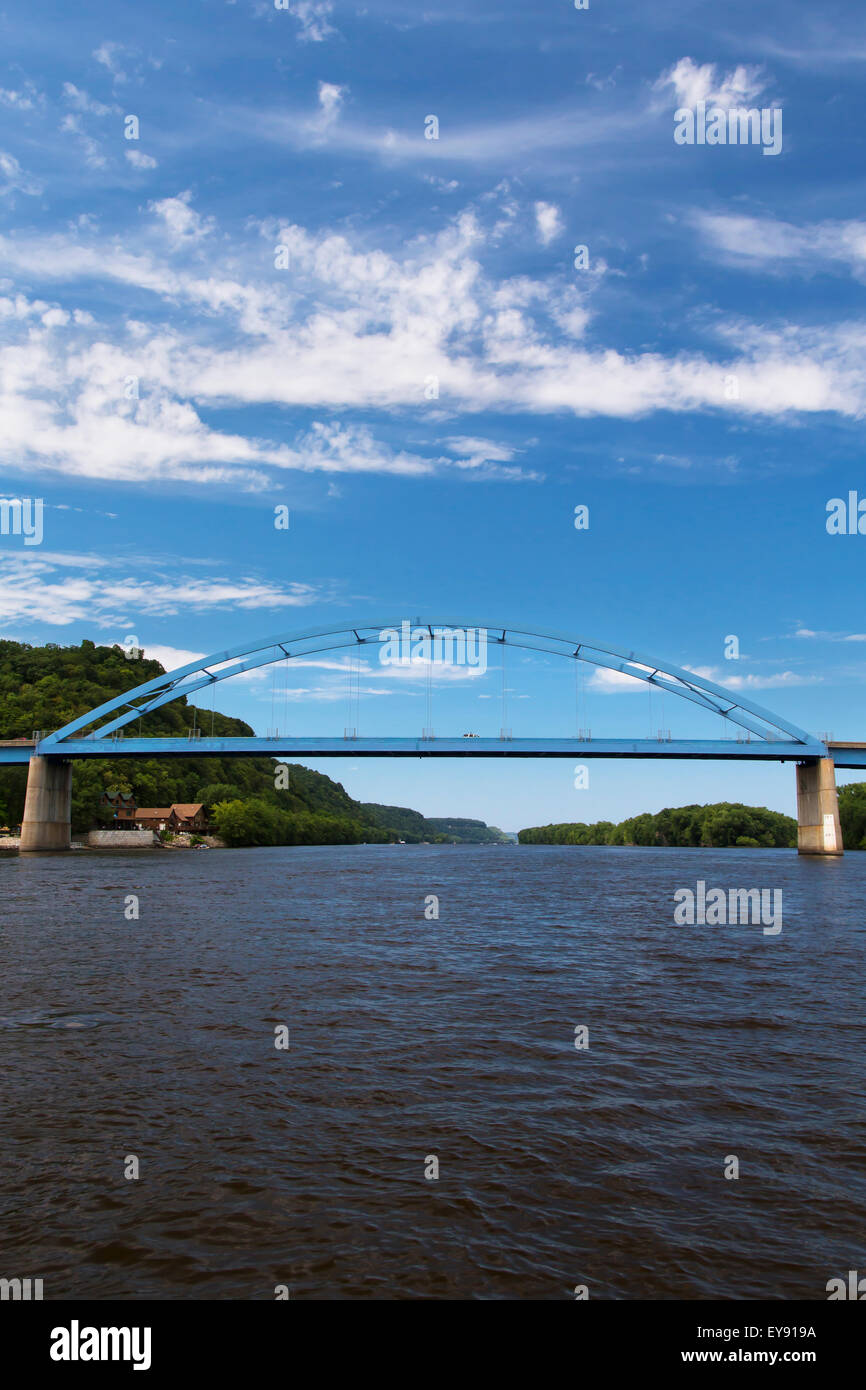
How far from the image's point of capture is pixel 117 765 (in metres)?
122

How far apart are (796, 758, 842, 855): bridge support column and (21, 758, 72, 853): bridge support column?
8083cm

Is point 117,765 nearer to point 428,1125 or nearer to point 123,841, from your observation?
point 123,841

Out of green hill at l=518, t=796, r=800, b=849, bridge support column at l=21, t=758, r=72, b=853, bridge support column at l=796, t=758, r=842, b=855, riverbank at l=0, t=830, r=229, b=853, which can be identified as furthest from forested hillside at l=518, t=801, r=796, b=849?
bridge support column at l=21, t=758, r=72, b=853

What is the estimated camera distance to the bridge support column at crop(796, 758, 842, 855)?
8206 cm

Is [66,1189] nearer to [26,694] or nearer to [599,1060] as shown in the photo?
[599,1060]

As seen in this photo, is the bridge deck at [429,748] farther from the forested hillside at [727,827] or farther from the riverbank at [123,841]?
the forested hillside at [727,827]

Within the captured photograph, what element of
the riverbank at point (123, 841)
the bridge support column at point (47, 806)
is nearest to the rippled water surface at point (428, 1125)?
the bridge support column at point (47, 806)

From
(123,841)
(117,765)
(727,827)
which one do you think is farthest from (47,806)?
(727,827)

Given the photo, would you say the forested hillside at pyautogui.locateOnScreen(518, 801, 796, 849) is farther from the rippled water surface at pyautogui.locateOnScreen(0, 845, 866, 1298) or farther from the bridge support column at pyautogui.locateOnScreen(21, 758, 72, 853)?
the rippled water surface at pyautogui.locateOnScreen(0, 845, 866, 1298)

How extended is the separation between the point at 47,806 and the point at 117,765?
36.7m

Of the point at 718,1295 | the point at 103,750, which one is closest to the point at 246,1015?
the point at 718,1295

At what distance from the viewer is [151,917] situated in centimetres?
2558

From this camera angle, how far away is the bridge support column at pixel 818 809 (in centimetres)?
8206

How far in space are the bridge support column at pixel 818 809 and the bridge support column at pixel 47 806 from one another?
265 feet
